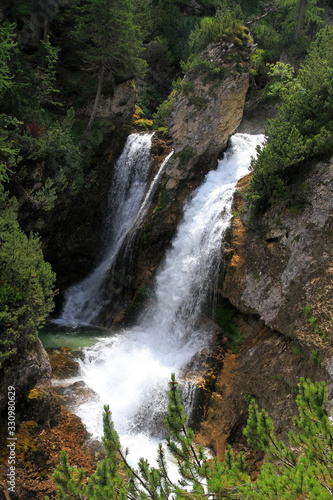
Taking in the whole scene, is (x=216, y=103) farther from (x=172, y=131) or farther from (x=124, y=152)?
(x=124, y=152)

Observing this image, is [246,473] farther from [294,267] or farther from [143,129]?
[143,129]

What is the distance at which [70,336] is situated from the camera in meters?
12.9

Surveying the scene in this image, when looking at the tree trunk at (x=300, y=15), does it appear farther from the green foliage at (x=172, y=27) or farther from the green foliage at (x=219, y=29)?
the green foliage at (x=172, y=27)

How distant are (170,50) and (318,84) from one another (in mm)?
21285

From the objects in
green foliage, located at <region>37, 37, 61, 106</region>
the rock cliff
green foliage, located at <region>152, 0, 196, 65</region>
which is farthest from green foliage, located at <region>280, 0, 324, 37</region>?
the rock cliff

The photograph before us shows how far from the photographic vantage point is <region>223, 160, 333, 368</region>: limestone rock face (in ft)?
26.2

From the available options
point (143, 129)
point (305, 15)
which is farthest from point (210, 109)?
point (305, 15)

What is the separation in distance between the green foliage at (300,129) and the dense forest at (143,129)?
4 centimetres

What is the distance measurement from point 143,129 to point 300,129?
11.9 metres

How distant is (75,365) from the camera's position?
10258mm

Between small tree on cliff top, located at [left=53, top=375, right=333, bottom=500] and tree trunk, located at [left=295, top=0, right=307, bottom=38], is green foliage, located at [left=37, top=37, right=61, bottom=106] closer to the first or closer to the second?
tree trunk, located at [left=295, top=0, right=307, bottom=38]

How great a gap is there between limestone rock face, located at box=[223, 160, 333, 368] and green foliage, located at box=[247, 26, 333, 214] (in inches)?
19.3

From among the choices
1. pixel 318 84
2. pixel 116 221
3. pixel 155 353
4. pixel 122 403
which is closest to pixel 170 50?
pixel 116 221

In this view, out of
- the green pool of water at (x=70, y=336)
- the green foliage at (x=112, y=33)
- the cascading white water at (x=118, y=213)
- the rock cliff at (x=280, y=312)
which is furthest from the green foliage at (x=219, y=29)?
the green pool of water at (x=70, y=336)
